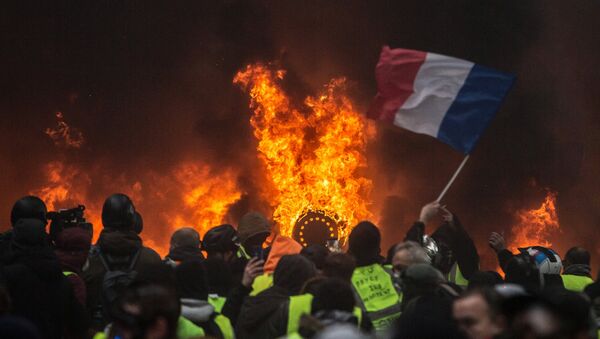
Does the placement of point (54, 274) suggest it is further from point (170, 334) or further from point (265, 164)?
point (265, 164)

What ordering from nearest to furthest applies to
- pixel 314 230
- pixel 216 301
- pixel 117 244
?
pixel 216 301 → pixel 117 244 → pixel 314 230

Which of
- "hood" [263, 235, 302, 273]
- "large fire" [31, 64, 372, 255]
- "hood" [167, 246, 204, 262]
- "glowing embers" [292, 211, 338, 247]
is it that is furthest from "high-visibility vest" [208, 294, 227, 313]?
"large fire" [31, 64, 372, 255]

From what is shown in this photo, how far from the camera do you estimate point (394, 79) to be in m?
7.68

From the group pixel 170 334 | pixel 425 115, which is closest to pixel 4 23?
pixel 425 115

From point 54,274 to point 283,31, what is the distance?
1444 centimetres

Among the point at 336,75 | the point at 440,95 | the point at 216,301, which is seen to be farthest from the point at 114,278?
the point at 336,75

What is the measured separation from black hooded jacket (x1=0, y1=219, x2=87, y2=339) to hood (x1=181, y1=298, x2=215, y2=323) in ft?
3.83

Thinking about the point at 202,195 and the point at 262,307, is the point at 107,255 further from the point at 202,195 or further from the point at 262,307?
the point at 202,195

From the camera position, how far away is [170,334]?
3781 millimetres

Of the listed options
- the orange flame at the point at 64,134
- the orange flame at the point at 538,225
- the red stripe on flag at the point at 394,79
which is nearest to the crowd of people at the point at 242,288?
the red stripe on flag at the point at 394,79

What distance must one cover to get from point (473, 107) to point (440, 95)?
327 millimetres

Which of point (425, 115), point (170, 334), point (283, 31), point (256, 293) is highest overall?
point (283, 31)

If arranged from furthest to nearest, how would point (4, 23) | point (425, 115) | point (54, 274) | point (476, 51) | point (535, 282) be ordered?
point (476, 51), point (4, 23), point (425, 115), point (535, 282), point (54, 274)

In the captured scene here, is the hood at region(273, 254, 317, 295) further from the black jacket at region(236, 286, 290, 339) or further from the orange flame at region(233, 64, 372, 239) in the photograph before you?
the orange flame at region(233, 64, 372, 239)
